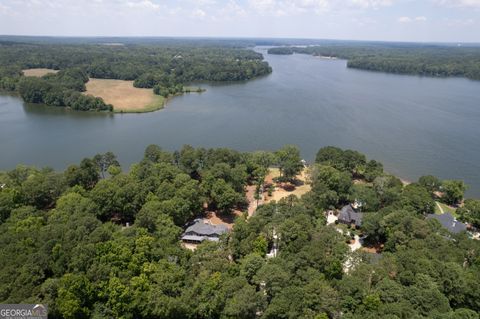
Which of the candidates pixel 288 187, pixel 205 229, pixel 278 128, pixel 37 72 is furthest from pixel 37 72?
pixel 205 229

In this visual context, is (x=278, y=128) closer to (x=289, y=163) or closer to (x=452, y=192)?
(x=289, y=163)

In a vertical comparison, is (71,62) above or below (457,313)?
above

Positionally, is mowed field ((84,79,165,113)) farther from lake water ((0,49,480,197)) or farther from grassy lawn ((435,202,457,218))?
grassy lawn ((435,202,457,218))

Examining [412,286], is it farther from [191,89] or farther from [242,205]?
[191,89]

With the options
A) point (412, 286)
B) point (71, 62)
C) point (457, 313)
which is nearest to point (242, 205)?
point (412, 286)

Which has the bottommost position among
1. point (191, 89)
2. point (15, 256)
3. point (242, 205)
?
point (242, 205)

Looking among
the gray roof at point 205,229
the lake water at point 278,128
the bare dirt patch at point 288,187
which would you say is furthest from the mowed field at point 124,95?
the gray roof at point 205,229

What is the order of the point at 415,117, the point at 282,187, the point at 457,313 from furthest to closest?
the point at 415,117, the point at 282,187, the point at 457,313
